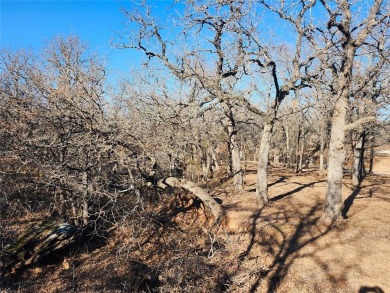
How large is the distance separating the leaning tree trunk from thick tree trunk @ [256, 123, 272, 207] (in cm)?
272

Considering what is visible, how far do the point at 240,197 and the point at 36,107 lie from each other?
9.52 meters

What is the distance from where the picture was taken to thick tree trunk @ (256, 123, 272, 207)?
13.1 m

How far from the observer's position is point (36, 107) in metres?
11.6

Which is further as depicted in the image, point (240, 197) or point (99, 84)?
point (240, 197)

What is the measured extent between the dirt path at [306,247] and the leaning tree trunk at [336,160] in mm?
579

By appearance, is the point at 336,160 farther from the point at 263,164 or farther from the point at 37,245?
the point at 37,245

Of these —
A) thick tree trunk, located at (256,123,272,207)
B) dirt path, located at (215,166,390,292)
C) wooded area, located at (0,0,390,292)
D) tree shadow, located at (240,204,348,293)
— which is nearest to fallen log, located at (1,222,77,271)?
wooded area, located at (0,0,390,292)

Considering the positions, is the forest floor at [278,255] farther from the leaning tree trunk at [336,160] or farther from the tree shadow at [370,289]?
the leaning tree trunk at [336,160]

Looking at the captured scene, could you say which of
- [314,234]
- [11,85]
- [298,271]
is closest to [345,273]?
[298,271]

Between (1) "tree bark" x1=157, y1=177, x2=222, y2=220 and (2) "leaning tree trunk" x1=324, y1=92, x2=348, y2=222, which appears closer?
(2) "leaning tree trunk" x1=324, y1=92, x2=348, y2=222

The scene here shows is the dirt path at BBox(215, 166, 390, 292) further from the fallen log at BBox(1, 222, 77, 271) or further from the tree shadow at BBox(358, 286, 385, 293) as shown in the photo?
the fallen log at BBox(1, 222, 77, 271)

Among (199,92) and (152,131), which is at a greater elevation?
(199,92)

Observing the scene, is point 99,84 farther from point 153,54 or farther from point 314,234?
point 314,234

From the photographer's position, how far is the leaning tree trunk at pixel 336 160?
10672 mm
